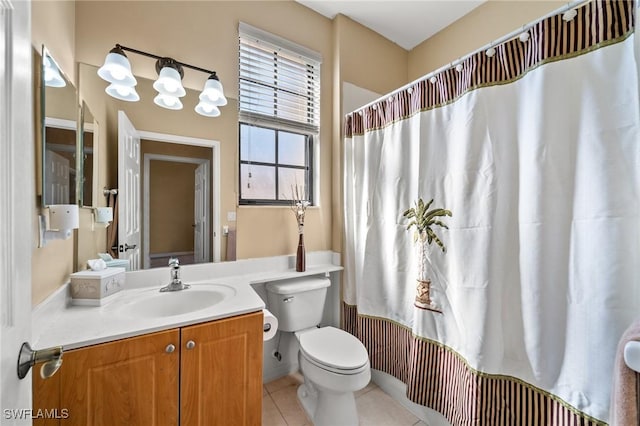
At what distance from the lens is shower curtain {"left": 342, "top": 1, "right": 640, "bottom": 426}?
87 centimetres

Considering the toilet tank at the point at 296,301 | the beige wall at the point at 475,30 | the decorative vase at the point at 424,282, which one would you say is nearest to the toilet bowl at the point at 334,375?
the toilet tank at the point at 296,301

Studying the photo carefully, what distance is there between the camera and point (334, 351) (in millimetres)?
1495

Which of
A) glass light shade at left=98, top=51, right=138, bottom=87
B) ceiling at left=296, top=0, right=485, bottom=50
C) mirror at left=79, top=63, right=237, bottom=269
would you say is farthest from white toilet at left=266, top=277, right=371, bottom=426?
ceiling at left=296, top=0, right=485, bottom=50

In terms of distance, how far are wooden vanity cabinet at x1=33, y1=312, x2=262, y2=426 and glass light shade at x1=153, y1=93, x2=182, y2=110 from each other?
1227 millimetres

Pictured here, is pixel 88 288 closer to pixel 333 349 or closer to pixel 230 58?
pixel 333 349

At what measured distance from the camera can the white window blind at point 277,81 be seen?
1.80m

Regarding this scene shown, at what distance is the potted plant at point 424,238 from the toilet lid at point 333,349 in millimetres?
440

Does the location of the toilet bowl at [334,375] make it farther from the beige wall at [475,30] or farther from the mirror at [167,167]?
the beige wall at [475,30]

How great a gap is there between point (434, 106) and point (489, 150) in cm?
41

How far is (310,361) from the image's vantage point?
1453 mm

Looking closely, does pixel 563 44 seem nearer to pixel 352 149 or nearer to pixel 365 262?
pixel 352 149

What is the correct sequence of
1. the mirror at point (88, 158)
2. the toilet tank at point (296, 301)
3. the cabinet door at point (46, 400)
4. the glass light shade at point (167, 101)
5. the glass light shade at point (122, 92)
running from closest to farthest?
1. the cabinet door at point (46, 400)
2. the mirror at point (88, 158)
3. the glass light shade at point (122, 92)
4. the glass light shade at point (167, 101)
5. the toilet tank at point (296, 301)

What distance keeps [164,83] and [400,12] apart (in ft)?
5.73

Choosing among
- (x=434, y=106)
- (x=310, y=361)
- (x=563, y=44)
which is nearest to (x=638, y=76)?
(x=563, y=44)
